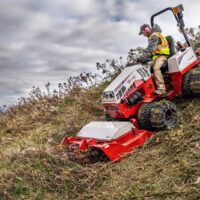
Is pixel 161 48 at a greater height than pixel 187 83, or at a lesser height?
greater

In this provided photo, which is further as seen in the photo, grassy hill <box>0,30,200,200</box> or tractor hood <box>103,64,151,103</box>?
tractor hood <box>103,64,151,103</box>

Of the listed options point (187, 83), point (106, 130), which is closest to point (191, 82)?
point (187, 83)

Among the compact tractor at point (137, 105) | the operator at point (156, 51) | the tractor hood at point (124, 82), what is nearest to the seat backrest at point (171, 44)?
the compact tractor at point (137, 105)

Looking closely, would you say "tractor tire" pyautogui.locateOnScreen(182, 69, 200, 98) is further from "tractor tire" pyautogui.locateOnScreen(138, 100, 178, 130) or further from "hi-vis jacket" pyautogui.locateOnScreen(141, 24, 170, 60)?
"tractor tire" pyautogui.locateOnScreen(138, 100, 178, 130)

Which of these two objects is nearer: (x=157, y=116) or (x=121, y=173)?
(x=121, y=173)

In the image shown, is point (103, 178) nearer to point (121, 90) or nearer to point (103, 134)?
point (103, 134)

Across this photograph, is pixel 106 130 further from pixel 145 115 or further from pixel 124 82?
pixel 124 82

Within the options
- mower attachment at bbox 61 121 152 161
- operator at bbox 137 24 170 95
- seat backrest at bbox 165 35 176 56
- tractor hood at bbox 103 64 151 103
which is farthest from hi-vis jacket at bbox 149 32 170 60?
mower attachment at bbox 61 121 152 161

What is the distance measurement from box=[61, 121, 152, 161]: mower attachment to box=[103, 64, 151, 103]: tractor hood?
2.07 feet

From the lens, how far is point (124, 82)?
7.31 meters

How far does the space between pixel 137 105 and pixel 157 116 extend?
0.60 meters

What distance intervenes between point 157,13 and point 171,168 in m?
3.97

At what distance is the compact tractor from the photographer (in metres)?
6.54

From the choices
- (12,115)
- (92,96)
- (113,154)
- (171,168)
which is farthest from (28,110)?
(171,168)
